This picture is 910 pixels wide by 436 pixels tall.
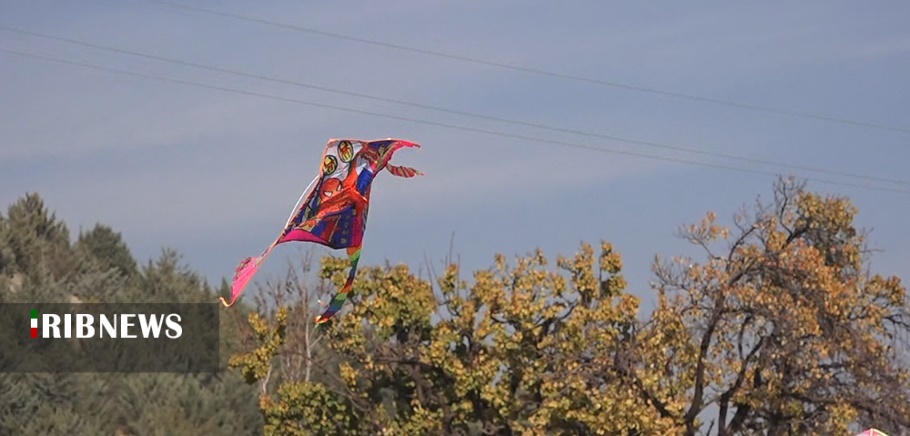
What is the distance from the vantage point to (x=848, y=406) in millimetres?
28094

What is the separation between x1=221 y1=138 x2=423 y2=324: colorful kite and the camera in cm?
2555

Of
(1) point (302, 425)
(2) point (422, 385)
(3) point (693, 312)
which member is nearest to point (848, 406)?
(3) point (693, 312)
